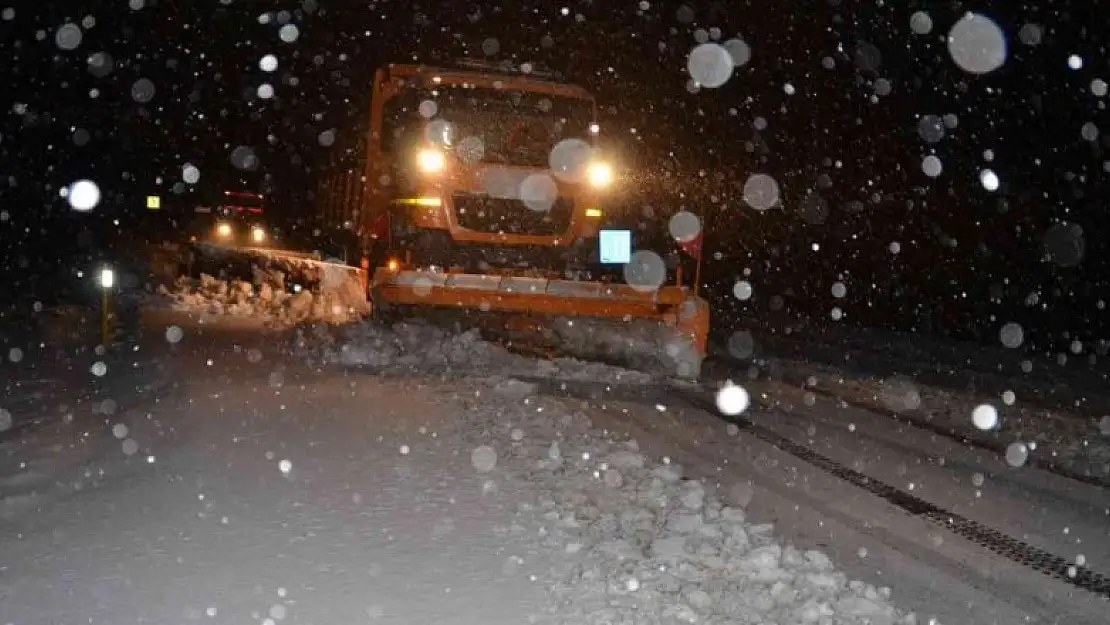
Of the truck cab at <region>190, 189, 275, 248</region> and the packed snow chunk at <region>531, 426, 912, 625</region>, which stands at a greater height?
the truck cab at <region>190, 189, 275, 248</region>

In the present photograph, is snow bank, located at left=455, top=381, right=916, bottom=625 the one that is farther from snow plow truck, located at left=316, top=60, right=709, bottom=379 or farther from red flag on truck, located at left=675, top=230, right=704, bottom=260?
red flag on truck, located at left=675, top=230, right=704, bottom=260

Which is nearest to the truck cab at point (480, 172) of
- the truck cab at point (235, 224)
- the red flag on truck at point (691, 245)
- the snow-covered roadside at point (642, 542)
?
the red flag on truck at point (691, 245)

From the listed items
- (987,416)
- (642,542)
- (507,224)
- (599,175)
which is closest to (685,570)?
(642,542)

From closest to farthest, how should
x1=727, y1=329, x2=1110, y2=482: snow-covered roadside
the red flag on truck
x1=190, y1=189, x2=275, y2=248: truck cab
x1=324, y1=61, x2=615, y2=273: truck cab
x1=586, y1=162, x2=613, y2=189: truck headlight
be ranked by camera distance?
x1=727, y1=329, x2=1110, y2=482: snow-covered roadside → x1=324, y1=61, x2=615, y2=273: truck cab → the red flag on truck → x1=586, y1=162, x2=613, y2=189: truck headlight → x1=190, y1=189, x2=275, y2=248: truck cab

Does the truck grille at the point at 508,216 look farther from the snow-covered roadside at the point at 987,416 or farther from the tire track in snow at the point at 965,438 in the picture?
the tire track in snow at the point at 965,438

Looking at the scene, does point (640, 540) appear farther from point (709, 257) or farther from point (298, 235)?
point (709, 257)

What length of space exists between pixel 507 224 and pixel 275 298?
25.5 ft

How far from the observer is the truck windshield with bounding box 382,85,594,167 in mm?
12500

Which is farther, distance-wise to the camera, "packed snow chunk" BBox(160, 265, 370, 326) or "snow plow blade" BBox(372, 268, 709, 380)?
"packed snow chunk" BBox(160, 265, 370, 326)

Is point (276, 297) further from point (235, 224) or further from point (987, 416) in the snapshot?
point (987, 416)

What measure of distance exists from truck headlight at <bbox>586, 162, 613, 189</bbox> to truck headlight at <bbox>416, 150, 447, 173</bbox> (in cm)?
192

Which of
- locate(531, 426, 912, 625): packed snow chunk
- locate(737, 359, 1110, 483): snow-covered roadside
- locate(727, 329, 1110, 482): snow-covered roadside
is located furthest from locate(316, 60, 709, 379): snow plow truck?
locate(531, 426, 912, 625): packed snow chunk

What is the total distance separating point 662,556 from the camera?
5035 millimetres

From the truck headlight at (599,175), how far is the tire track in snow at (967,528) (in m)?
5.35
